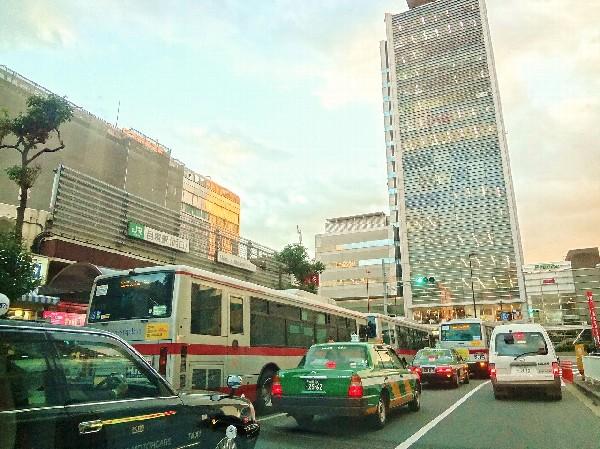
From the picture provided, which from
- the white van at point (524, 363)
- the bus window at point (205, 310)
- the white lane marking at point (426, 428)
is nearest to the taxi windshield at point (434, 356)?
the white van at point (524, 363)

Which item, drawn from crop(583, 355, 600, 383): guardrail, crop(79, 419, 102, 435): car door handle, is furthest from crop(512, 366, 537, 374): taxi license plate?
crop(79, 419, 102, 435): car door handle

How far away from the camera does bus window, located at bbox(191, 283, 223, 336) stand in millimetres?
9422

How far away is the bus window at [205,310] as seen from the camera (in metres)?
9.42

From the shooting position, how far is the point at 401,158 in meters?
117

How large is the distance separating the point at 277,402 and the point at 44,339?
6390mm

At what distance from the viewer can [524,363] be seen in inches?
500

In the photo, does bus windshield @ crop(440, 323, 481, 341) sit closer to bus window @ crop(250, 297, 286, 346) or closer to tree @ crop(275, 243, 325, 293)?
tree @ crop(275, 243, 325, 293)

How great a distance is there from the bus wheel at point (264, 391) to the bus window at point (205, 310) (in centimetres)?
217

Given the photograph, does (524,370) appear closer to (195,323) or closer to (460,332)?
(195,323)

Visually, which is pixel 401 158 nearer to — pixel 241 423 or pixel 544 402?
pixel 544 402

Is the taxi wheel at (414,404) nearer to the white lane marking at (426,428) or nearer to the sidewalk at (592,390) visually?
the white lane marking at (426,428)

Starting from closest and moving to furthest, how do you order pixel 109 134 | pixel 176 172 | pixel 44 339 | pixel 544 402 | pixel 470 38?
pixel 44 339
pixel 544 402
pixel 109 134
pixel 176 172
pixel 470 38

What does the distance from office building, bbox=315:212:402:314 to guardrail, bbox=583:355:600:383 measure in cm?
8660

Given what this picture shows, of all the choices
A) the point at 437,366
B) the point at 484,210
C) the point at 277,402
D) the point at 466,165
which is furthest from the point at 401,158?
the point at 277,402
